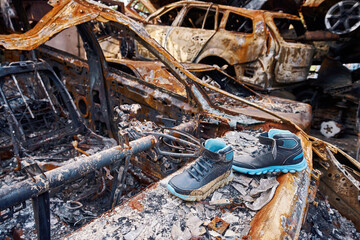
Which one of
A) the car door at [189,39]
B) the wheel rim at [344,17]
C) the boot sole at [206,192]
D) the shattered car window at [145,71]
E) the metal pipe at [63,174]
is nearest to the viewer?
the metal pipe at [63,174]

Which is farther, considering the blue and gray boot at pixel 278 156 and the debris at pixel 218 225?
the blue and gray boot at pixel 278 156

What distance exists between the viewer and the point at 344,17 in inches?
193

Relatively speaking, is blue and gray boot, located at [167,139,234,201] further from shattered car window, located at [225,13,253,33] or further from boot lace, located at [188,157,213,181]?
shattered car window, located at [225,13,253,33]

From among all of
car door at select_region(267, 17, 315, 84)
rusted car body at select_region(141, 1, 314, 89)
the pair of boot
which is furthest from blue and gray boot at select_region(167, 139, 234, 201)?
car door at select_region(267, 17, 315, 84)

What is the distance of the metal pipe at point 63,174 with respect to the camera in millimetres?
1188

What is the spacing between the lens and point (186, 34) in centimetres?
548

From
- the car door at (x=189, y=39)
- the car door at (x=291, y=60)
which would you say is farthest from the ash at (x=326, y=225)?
the car door at (x=189, y=39)

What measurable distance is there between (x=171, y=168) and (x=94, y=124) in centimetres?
195

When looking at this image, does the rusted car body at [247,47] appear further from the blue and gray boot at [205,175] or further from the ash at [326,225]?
the blue and gray boot at [205,175]

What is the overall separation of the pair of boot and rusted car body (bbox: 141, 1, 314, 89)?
11.8ft

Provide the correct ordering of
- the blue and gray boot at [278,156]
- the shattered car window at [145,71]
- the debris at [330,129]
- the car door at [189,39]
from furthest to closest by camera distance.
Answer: the debris at [330,129], the car door at [189,39], the shattered car window at [145,71], the blue and gray boot at [278,156]

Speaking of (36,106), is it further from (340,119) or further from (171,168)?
(340,119)

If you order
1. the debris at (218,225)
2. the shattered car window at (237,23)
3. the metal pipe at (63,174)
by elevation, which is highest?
the shattered car window at (237,23)

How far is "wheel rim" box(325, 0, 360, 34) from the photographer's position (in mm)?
4754
